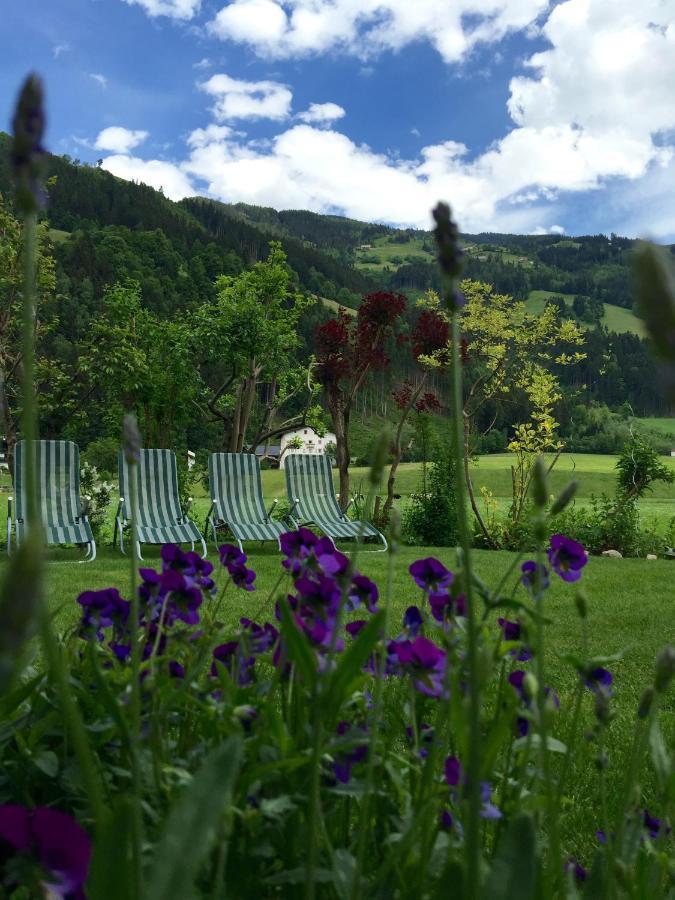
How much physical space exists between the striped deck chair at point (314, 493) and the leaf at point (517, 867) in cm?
760

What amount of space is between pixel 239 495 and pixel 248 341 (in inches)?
98.3

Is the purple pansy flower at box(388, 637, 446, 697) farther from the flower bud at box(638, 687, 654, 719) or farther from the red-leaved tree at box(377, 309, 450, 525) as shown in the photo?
the red-leaved tree at box(377, 309, 450, 525)

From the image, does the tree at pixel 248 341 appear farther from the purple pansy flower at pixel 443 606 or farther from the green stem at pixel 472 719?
the green stem at pixel 472 719

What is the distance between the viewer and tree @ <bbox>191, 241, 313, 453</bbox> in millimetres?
9883

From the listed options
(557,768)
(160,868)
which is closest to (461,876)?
(160,868)

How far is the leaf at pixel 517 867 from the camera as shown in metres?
0.46

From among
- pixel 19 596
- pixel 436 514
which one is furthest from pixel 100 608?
pixel 436 514

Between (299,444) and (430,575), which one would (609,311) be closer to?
(299,444)

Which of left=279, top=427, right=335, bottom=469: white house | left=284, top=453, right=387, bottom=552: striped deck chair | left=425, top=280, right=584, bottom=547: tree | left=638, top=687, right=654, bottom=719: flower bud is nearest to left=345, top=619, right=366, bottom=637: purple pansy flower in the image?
left=638, top=687, right=654, bottom=719: flower bud

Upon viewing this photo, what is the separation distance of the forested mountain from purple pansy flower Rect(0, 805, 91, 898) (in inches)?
15.3

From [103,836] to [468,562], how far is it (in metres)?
0.30

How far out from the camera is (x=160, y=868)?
0.41 m

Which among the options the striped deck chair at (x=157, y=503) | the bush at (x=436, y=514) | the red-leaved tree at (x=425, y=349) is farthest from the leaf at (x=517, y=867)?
the bush at (x=436, y=514)

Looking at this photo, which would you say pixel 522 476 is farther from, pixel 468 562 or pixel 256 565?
pixel 468 562
